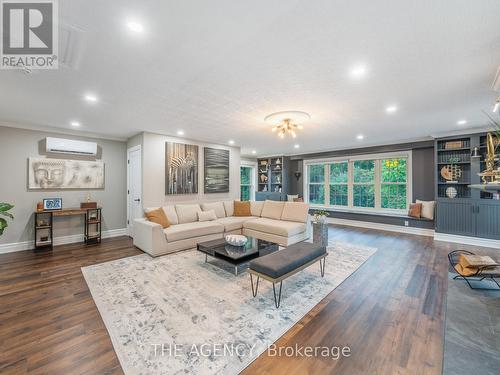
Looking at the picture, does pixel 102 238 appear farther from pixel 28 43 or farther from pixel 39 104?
pixel 28 43

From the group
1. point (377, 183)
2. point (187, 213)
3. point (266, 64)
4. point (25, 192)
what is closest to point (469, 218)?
point (377, 183)

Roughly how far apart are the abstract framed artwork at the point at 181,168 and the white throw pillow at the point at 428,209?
19.7 feet

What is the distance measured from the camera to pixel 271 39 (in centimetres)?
177

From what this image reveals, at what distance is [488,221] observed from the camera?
452cm

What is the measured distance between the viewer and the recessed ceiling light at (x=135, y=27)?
5.22 feet

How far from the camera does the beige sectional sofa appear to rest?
394 centimetres

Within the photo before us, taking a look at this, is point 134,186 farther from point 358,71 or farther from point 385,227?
point 385,227

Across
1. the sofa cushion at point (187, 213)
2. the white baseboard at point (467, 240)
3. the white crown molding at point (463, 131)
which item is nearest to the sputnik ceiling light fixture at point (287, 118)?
the sofa cushion at point (187, 213)

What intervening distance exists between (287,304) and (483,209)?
522 centimetres

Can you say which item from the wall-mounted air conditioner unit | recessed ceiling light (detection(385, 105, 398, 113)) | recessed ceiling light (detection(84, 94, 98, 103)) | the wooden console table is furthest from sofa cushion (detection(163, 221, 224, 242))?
recessed ceiling light (detection(385, 105, 398, 113))

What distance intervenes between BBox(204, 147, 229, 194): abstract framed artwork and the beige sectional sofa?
0.70 m

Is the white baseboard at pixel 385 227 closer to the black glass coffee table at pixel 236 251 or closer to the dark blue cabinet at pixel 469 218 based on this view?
the dark blue cabinet at pixel 469 218

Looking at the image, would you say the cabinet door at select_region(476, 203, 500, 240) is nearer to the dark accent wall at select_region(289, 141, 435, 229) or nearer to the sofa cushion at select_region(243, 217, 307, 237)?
the dark accent wall at select_region(289, 141, 435, 229)

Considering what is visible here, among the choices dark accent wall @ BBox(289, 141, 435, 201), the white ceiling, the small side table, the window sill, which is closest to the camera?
the white ceiling
